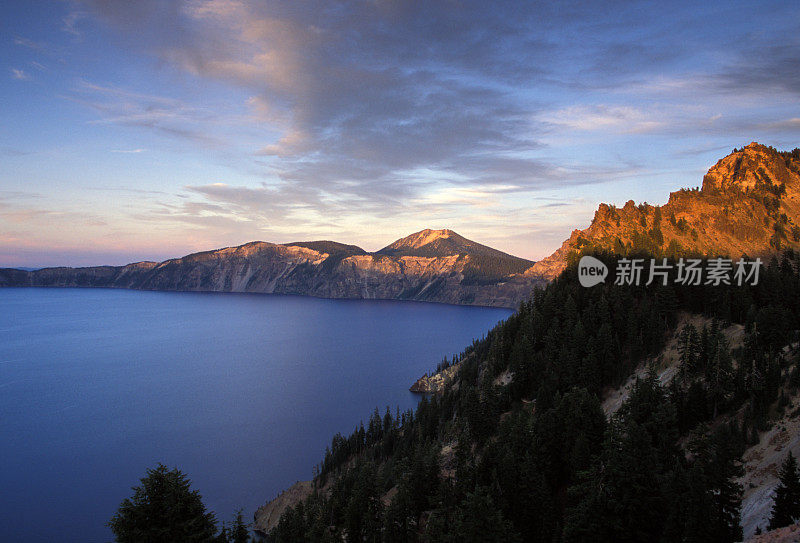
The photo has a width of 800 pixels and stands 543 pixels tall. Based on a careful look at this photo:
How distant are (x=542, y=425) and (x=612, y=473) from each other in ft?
67.4

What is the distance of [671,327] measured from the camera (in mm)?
81625

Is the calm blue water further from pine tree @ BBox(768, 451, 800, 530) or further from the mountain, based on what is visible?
the mountain

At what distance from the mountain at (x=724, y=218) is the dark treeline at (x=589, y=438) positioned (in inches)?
1277

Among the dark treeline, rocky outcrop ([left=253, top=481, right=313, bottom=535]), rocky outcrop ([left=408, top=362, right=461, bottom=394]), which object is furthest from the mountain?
rocky outcrop ([left=253, top=481, right=313, bottom=535])

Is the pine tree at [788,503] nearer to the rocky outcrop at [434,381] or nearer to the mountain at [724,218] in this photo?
the mountain at [724,218]

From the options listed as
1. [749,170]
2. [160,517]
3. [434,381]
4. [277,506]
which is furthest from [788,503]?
[749,170]

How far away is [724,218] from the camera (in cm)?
15575

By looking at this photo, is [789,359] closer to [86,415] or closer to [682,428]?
[682,428]

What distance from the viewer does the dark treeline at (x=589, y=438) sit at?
35125 millimetres

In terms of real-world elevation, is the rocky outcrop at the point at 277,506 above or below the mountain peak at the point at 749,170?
below

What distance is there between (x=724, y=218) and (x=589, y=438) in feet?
469

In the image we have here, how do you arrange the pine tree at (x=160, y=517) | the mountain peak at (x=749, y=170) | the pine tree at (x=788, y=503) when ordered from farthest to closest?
the mountain peak at (x=749, y=170) → the pine tree at (x=788, y=503) → the pine tree at (x=160, y=517)

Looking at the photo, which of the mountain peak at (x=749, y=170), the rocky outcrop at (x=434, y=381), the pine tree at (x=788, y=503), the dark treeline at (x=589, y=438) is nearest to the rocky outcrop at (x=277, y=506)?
the dark treeline at (x=589, y=438)

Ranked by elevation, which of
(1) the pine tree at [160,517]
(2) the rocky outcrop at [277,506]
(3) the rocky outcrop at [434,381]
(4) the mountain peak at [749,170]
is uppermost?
(4) the mountain peak at [749,170]
